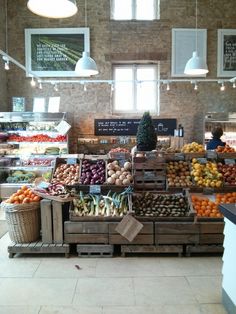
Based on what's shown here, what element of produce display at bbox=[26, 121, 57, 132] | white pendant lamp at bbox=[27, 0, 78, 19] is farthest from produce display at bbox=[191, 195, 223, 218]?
produce display at bbox=[26, 121, 57, 132]

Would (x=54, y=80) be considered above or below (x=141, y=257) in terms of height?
above

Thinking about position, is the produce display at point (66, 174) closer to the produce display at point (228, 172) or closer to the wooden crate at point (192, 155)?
the wooden crate at point (192, 155)

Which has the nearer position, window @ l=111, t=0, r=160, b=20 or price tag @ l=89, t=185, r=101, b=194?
price tag @ l=89, t=185, r=101, b=194

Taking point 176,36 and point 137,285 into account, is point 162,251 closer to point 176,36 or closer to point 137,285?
point 137,285

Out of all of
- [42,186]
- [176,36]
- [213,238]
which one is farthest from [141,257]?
[176,36]

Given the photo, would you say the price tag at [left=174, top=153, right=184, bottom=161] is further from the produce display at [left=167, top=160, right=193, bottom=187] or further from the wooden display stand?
the wooden display stand

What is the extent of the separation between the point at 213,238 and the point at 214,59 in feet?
20.3

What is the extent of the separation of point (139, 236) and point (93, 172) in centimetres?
119

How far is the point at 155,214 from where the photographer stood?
4195mm

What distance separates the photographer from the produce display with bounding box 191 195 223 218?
13.9ft

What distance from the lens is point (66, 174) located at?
494 cm

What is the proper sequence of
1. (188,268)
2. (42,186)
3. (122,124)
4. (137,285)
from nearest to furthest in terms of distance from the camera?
(137,285) < (188,268) < (42,186) < (122,124)

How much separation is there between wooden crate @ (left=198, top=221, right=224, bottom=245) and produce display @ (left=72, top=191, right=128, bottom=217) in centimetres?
98

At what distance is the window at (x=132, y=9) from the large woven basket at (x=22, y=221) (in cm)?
666
